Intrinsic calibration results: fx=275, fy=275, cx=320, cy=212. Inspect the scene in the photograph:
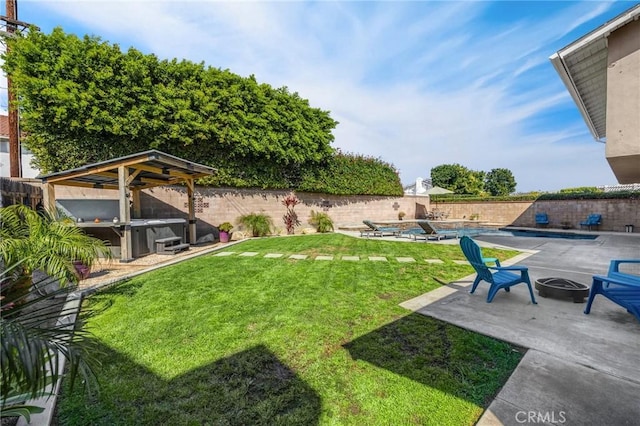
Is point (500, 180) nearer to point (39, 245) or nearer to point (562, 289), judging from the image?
point (562, 289)

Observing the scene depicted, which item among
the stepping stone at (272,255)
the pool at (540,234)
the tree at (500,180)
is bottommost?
the pool at (540,234)

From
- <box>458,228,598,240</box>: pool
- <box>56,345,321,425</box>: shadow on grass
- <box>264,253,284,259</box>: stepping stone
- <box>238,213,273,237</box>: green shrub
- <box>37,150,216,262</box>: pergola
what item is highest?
<box>37,150,216,262</box>: pergola

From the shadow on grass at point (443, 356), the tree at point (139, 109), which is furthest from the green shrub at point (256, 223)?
the shadow on grass at point (443, 356)

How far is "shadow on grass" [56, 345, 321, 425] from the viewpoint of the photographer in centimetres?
218

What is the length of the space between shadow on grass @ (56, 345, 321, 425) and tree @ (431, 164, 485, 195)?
141 feet

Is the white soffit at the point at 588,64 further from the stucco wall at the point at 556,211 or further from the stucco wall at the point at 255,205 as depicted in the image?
the stucco wall at the point at 255,205

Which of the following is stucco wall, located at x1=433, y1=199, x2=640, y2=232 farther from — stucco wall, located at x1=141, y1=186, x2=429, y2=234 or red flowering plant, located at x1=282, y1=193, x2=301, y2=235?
red flowering plant, located at x1=282, y1=193, x2=301, y2=235

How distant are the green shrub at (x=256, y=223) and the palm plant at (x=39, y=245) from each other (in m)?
9.79

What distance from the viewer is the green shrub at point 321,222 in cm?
1677

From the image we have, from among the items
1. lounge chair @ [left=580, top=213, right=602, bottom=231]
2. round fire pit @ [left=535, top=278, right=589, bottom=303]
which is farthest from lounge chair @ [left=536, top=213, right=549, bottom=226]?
round fire pit @ [left=535, top=278, right=589, bottom=303]

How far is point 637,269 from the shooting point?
22.3 feet

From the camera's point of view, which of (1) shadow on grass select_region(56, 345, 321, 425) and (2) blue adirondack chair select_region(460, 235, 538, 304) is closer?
(1) shadow on grass select_region(56, 345, 321, 425)

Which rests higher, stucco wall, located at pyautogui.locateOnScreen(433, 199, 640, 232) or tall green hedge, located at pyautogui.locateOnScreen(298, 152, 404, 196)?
tall green hedge, located at pyautogui.locateOnScreen(298, 152, 404, 196)

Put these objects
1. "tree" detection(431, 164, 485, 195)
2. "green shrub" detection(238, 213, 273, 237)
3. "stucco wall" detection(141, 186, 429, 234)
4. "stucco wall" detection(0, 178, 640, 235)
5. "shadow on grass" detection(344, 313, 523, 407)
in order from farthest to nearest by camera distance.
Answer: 1. "tree" detection(431, 164, 485, 195)
2. "green shrub" detection(238, 213, 273, 237)
3. "stucco wall" detection(141, 186, 429, 234)
4. "stucco wall" detection(0, 178, 640, 235)
5. "shadow on grass" detection(344, 313, 523, 407)
